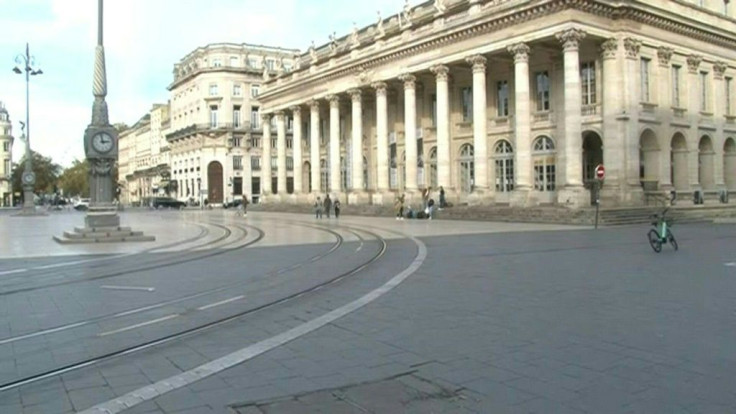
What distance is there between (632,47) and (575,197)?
9.82m

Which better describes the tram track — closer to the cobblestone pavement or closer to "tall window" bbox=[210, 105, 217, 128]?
the cobblestone pavement

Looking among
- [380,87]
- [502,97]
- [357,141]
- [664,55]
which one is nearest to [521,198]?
[502,97]

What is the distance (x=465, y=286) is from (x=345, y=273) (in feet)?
9.60

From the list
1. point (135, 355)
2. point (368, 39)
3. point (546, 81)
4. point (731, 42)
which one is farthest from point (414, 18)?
point (135, 355)

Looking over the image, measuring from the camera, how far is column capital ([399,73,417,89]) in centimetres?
4697

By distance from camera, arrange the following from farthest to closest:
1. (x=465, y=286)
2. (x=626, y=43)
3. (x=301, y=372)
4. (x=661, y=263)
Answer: (x=626, y=43), (x=661, y=263), (x=465, y=286), (x=301, y=372)

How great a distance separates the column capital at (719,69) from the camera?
4306 cm

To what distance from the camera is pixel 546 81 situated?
138ft

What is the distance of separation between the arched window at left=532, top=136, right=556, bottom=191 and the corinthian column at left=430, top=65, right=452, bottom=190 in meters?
6.07

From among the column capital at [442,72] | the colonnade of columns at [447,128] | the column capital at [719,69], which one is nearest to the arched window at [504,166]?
the colonnade of columns at [447,128]

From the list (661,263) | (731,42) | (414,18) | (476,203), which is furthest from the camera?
(414,18)

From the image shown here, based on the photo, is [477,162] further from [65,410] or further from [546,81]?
[65,410]

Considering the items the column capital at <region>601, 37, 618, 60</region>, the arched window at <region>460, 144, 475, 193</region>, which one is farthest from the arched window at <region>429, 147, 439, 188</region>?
the column capital at <region>601, 37, 618, 60</region>

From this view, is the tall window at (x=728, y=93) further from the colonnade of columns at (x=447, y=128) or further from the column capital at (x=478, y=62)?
the column capital at (x=478, y=62)
